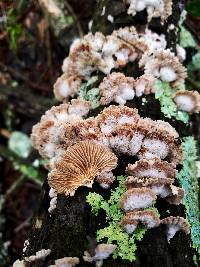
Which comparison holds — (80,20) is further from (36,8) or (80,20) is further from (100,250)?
(100,250)

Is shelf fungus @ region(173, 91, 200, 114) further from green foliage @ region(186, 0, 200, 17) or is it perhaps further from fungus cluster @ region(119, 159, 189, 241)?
green foliage @ region(186, 0, 200, 17)

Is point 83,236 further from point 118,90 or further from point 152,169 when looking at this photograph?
point 118,90

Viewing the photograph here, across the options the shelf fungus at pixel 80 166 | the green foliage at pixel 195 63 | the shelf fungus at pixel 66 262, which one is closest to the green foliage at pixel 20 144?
the green foliage at pixel 195 63

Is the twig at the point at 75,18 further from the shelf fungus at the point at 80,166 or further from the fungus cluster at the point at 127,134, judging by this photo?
the shelf fungus at the point at 80,166

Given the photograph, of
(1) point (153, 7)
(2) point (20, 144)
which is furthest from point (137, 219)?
(2) point (20, 144)

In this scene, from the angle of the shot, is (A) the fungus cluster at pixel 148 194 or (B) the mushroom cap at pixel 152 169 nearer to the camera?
(A) the fungus cluster at pixel 148 194

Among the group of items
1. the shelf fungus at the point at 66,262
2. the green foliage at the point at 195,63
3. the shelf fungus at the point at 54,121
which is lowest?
the shelf fungus at the point at 66,262

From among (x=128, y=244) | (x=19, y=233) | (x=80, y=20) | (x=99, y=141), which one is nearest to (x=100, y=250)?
(x=128, y=244)
